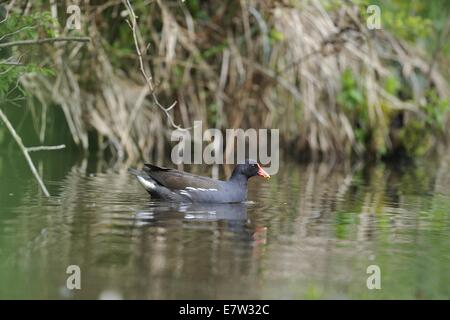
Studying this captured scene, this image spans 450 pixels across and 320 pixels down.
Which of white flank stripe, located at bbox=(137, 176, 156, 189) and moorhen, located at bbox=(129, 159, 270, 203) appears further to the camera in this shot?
white flank stripe, located at bbox=(137, 176, 156, 189)

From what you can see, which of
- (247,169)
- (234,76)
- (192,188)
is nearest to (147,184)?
(192,188)

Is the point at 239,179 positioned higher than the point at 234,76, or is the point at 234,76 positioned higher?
the point at 234,76

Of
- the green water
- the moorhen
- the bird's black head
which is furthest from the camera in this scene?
the bird's black head

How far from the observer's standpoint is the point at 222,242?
254 inches

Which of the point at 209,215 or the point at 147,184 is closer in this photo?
the point at 209,215

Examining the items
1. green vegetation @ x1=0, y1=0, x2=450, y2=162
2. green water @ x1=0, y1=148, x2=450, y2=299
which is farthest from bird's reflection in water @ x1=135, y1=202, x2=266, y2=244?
green vegetation @ x1=0, y1=0, x2=450, y2=162

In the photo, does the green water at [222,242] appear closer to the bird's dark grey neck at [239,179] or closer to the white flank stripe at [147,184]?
the white flank stripe at [147,184]

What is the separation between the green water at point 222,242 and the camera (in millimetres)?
5109

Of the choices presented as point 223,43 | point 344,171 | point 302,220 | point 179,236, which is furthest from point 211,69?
point 179,236

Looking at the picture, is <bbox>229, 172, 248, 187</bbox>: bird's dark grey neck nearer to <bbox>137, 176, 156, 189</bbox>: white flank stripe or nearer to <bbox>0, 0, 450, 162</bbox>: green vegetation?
<bbox>137, 176, 156, 189</bbox>: white flank stripe

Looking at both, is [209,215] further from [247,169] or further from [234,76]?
[234,76]

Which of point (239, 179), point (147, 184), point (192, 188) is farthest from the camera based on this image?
point (239, 179)

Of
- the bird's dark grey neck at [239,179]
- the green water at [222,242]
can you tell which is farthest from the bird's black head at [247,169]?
the green water at [222,242]

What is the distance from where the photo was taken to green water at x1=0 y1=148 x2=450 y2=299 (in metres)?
5.11
